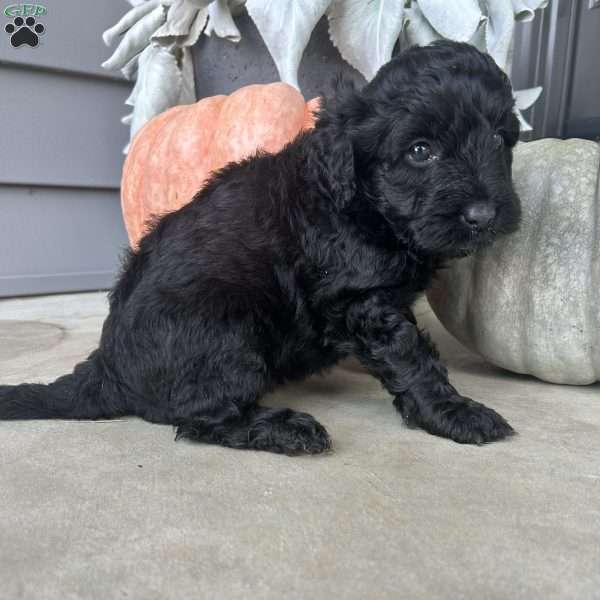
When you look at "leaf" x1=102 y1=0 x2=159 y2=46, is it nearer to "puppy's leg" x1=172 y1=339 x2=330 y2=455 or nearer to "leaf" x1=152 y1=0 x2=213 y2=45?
"leaf" x1=152 y1=0 x2=213 y2=45

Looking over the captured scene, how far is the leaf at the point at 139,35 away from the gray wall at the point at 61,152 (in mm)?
745

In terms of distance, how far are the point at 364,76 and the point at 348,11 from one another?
36 cm

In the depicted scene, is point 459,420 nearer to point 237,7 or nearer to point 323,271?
point 323,271

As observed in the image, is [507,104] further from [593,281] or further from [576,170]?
[593,281]

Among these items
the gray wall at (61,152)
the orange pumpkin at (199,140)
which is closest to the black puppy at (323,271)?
the orange pumpkin at (199,140)

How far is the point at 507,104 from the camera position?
6.30 ft

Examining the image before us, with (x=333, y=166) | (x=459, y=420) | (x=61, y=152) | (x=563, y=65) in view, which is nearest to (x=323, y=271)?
(x=333, y=166)

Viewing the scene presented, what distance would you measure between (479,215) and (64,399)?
147 cm

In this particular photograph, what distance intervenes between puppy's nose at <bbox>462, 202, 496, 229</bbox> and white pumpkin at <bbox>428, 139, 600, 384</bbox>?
2.19 ft

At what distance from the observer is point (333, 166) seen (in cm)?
196

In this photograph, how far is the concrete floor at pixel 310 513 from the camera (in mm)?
1131

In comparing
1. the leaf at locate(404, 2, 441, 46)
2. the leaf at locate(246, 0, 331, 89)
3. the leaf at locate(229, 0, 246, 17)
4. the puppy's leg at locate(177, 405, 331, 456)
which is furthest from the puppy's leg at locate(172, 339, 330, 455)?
the leaf at locate(229, 0, 246, 17)

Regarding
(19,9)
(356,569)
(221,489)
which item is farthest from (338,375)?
(19,9)

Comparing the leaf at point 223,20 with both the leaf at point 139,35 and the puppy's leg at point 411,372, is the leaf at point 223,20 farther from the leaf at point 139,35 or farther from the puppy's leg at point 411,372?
the puppy's leg at point 411,372
